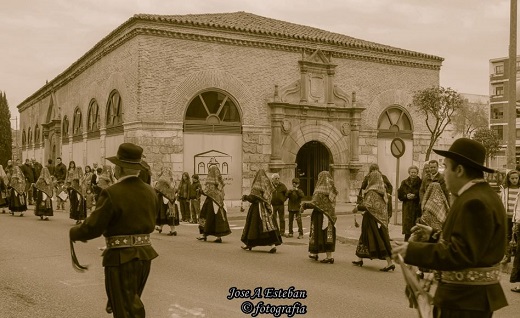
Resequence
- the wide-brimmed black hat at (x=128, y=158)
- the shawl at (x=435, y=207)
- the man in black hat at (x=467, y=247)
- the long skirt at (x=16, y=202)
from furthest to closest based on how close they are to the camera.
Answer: the long skirt at (x=16, y=202)
the shawl at (x=435, y=207)
the wide-brimmed black hat at (x=128, y=158)
the man in black hat at (x=467, y=247)

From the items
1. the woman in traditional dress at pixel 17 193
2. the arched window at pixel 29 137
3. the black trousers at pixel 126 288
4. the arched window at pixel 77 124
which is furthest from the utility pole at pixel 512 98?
the arched window at pixel 29 137

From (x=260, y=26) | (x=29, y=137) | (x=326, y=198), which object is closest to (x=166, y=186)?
(x=326, y=198)

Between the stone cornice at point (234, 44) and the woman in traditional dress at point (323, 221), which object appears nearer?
the woman in traditional dress at point (323, 221)

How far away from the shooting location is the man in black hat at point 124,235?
498 centimetres

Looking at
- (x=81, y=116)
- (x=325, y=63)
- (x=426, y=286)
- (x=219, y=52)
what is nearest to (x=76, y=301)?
(x=426, y=286)

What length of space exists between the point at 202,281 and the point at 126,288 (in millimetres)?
4037

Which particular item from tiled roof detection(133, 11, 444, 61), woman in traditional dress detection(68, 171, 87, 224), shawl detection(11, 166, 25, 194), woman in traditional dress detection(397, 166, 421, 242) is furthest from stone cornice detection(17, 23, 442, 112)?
woman in traditional dress detection(397, 166, 421, 242)

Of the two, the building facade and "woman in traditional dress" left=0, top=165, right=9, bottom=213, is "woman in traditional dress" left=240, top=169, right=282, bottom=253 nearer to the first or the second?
"woman in traditional dress" left=0, top=165, right=9, bottom=213

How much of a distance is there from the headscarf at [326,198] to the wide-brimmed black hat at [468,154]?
7773 mm

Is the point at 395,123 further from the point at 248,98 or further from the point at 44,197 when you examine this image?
the point at 44,197

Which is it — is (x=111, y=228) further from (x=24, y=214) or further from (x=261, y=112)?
(x=261, y=112)

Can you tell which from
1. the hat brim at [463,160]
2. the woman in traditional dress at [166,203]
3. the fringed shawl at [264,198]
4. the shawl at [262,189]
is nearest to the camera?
the hat brim at [463,160]

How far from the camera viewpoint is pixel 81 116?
3002 centimetres

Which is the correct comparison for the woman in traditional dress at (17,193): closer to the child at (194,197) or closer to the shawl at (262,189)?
the child at (194,197)
